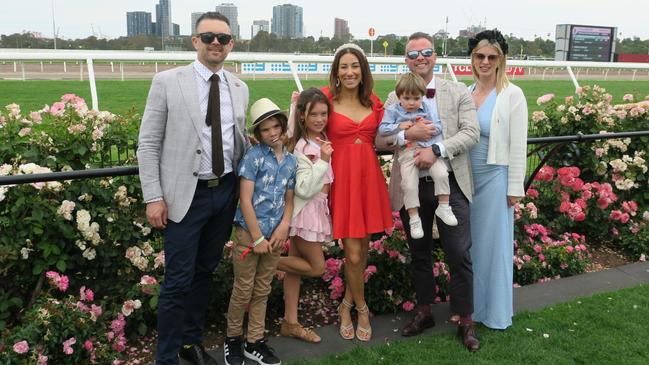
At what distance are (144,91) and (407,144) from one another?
57.9 ft

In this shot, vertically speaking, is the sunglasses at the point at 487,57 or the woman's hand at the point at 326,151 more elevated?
the sunglasses at the point at 487,57

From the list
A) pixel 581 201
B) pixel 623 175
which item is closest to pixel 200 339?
pixel 581 201

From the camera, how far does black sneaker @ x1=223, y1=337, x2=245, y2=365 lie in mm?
3295

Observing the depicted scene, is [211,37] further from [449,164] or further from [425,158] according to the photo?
[449,164]

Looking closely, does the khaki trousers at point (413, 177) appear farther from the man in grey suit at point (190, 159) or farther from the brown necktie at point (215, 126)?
the brown necktie at point (215, 126)

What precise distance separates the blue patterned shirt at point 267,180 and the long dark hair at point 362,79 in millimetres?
535

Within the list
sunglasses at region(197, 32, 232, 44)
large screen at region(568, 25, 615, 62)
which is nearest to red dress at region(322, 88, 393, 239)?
sunglasses at region(197, 32, 232, 44)

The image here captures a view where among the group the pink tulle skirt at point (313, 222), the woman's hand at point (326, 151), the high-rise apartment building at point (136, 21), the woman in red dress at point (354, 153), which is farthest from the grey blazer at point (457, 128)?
the high-rise apartment building at point (136, 21)

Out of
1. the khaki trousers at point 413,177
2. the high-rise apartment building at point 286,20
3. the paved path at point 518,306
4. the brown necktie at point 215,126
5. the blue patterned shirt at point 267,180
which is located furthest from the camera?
the high-rise apartment building at point 286,20

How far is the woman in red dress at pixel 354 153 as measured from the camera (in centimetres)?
340

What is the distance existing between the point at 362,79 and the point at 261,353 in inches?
65.5

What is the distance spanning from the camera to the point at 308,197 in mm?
3264

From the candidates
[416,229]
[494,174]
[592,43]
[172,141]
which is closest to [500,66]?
[494,174]

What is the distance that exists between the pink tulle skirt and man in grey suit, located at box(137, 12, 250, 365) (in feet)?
1.35
